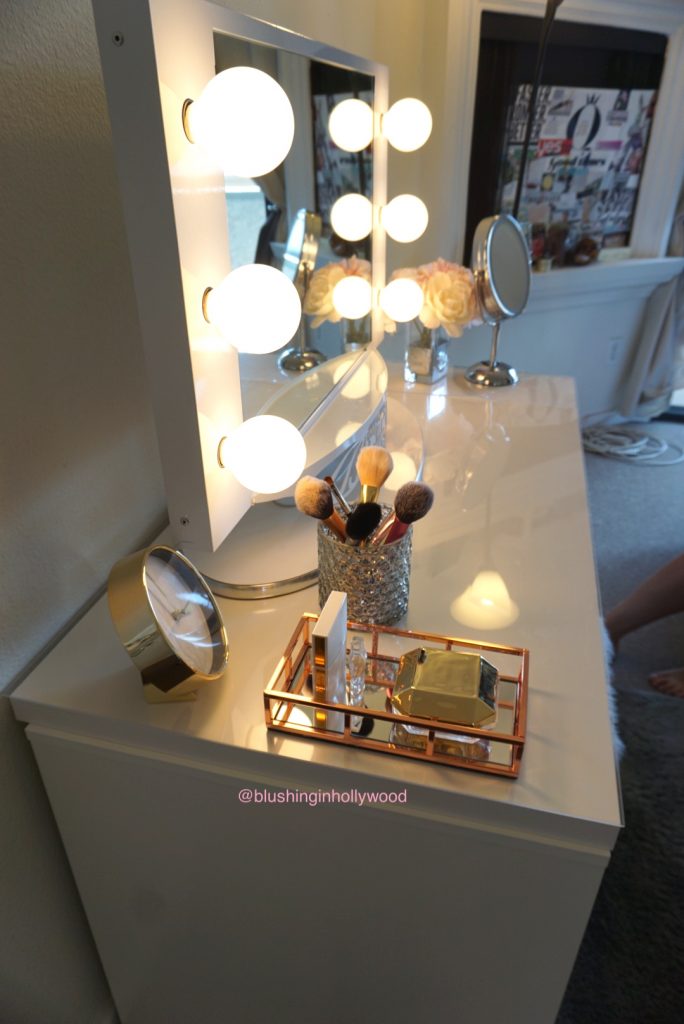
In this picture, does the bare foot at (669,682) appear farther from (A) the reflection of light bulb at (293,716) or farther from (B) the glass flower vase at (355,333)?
(A) the reflection of light bulb at (293,716)

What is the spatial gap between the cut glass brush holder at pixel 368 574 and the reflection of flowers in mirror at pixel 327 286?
1.15ft

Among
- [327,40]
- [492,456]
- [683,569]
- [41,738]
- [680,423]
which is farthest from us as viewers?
[680,423]

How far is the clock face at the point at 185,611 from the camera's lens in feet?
1.92

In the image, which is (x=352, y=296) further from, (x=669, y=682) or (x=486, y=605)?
(x=669, y=682)

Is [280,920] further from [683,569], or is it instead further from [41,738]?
[683,569]

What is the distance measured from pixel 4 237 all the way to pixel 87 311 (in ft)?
0.39

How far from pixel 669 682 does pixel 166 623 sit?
49.0 inches

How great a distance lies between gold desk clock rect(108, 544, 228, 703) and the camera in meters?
0.56

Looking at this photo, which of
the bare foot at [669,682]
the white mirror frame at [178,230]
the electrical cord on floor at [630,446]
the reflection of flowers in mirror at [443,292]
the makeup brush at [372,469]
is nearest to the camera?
the white mirror frame at [178,230]

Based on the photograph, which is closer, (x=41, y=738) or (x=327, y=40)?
(x=41, y=738)

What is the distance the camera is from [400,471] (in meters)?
0.95

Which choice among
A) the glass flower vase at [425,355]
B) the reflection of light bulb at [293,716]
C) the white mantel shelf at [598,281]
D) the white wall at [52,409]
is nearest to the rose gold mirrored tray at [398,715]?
the reflection of light bulb at [293,716]

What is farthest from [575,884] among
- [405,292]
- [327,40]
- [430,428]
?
[327,40]

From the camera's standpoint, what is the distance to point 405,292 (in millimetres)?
1092
